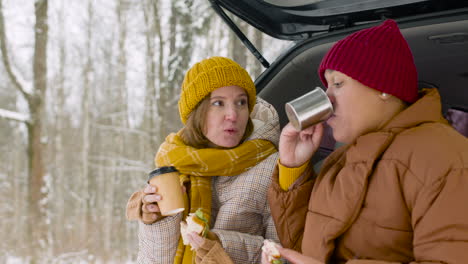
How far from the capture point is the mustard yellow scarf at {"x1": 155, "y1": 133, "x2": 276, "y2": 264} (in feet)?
5.28

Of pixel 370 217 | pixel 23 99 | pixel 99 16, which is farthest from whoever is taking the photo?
pixel 99 16

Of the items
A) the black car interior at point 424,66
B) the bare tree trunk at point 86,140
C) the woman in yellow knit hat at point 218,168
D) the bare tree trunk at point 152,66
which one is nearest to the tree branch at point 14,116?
the bare tree trunk at point 86,140

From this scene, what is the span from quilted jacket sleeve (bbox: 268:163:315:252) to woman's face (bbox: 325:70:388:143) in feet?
0.69

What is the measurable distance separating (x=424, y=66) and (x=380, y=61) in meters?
0.85

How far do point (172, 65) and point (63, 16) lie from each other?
1.61 metres

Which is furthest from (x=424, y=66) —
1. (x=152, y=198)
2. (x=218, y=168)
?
(x=152, y=198)

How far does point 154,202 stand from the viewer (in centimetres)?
148

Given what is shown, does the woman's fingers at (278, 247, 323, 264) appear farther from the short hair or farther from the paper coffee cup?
the short hair

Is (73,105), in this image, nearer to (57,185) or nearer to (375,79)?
(57,185)

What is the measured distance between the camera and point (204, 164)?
162 cm

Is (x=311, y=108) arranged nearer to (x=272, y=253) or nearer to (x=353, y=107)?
(x=353, y=107)

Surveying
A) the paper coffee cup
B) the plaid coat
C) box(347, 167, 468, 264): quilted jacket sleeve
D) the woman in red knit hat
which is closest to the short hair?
the plaid coat

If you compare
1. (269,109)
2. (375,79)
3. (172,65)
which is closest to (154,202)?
(269,109)

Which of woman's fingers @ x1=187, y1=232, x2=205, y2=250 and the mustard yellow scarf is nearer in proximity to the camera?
woman's fingers @ x1=187, y1=232, x2=205, y2=250
